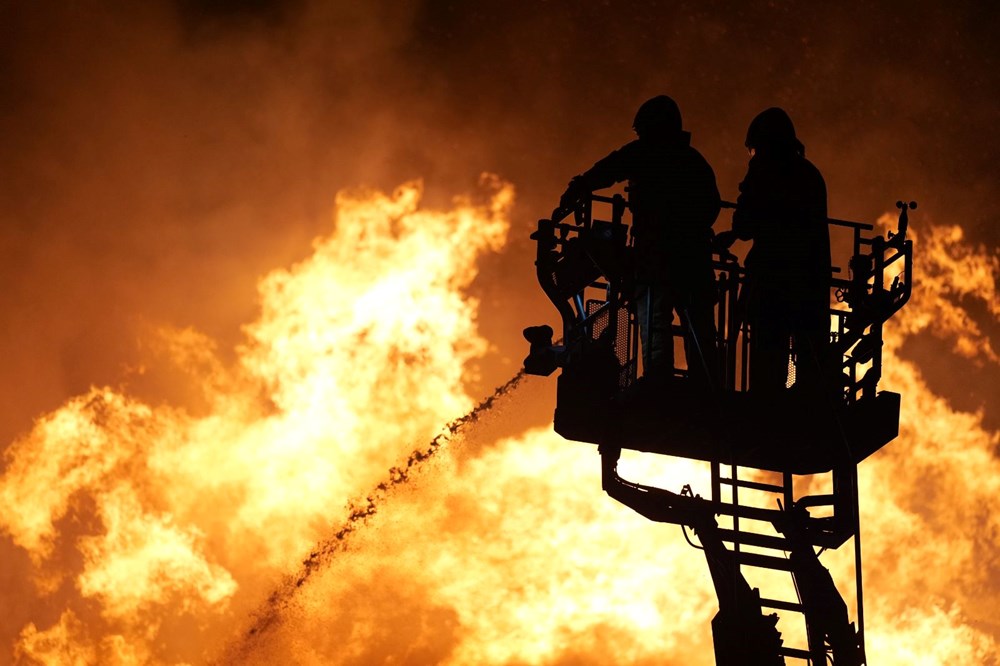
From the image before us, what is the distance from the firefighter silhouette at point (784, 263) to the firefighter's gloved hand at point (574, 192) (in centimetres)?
205

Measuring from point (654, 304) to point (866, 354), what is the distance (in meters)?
2.81

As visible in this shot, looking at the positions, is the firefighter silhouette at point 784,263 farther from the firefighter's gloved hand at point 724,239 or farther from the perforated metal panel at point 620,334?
the perforated metal panel at point 620,334

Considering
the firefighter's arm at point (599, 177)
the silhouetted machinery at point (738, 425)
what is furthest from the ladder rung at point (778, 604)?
the firefighter's arm at point (599, 177)

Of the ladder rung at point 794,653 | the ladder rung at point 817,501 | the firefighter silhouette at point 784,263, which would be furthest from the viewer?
the firefighter silhouette at point 784,263

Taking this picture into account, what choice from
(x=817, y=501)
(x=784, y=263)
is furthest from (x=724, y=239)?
(x=817, y=501)

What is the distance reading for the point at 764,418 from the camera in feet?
59.2

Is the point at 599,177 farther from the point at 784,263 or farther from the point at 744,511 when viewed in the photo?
the point at 744,511

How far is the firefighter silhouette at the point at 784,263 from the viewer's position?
60.3ft

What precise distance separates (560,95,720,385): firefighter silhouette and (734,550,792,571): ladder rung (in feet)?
7.18

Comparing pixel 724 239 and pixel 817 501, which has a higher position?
pixel 724 239

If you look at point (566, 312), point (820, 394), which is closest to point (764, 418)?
point (820, 394)

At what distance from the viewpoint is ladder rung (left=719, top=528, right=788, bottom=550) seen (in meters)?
17.1

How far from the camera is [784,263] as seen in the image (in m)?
18.4

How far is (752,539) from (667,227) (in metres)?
3.97
